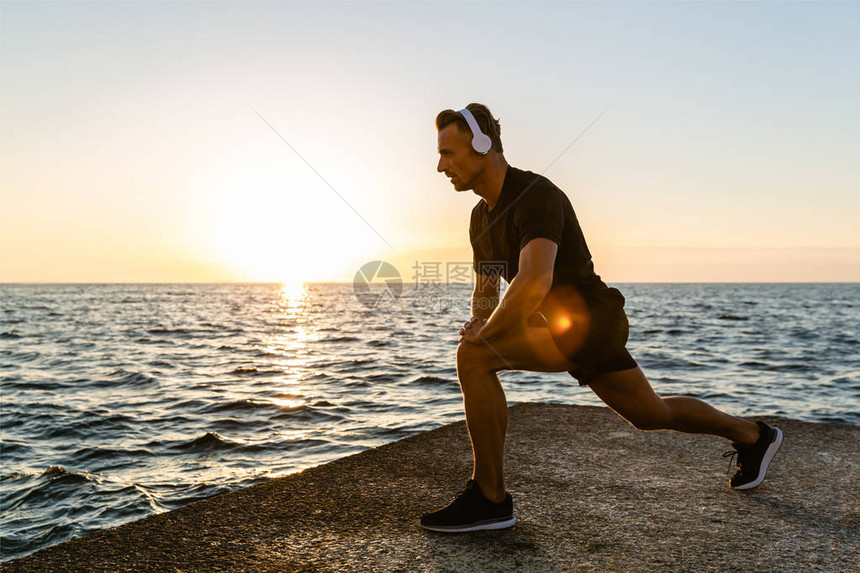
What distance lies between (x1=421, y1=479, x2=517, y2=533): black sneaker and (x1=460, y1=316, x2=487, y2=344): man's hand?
0.69 meters

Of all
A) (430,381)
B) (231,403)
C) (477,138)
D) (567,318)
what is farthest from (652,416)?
(430,381)

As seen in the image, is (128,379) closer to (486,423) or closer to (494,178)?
(486,423)

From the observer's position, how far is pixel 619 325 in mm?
2980

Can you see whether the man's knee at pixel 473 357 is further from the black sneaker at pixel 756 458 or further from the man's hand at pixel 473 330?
the black sneaker at pixel 756 458

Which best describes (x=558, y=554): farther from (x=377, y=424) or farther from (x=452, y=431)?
(x=377, y=424)

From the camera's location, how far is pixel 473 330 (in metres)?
2.95

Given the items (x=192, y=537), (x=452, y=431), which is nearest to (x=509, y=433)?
(x=452, y=431)

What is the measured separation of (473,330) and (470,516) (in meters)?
0.84

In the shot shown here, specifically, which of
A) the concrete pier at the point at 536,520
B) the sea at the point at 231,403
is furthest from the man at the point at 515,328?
the sea at the point at 231,403

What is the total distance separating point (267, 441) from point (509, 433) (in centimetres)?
320

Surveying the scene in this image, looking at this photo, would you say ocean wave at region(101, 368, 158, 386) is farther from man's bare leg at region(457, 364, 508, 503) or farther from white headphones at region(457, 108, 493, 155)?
white headphones at region(457, 108, 493, 155)

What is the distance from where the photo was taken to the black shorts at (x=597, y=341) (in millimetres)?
2940

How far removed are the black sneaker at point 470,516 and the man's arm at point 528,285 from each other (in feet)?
2.68

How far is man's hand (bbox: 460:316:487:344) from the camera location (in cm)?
292
